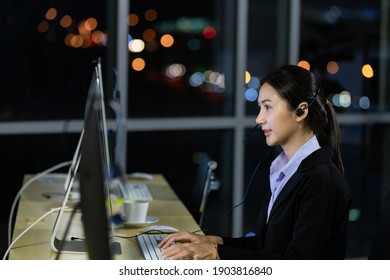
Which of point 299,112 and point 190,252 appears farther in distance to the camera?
point 299,112

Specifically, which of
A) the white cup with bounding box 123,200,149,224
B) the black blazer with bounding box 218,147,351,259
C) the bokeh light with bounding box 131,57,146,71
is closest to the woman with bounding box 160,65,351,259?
the black blazer with bounding box 218,147,351,259

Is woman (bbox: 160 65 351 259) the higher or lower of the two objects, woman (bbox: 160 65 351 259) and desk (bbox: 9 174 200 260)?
the higher

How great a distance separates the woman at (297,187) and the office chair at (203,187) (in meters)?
0.65

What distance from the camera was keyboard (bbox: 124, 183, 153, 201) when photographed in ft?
9.63

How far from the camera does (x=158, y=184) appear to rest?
329cm

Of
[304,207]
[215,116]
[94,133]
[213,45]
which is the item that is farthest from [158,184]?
[94,133]

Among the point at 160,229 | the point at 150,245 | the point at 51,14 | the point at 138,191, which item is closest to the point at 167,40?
the point at 51,14

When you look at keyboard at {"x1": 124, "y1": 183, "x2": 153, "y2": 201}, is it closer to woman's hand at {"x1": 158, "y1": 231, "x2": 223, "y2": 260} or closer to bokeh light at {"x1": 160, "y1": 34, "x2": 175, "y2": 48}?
woman's hand at {"x1": 158, "y1": 231, "x2": 223, "y2": 260}

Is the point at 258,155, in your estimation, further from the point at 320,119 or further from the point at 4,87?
the point at 320,119

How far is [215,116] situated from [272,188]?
1946mm

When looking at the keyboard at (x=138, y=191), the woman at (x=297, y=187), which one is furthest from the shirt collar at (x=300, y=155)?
the keyboard at (x=138, y=191)

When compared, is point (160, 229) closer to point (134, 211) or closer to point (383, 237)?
point (134, 211)

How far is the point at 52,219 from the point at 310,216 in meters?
1.07

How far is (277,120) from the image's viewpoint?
2033 mm
